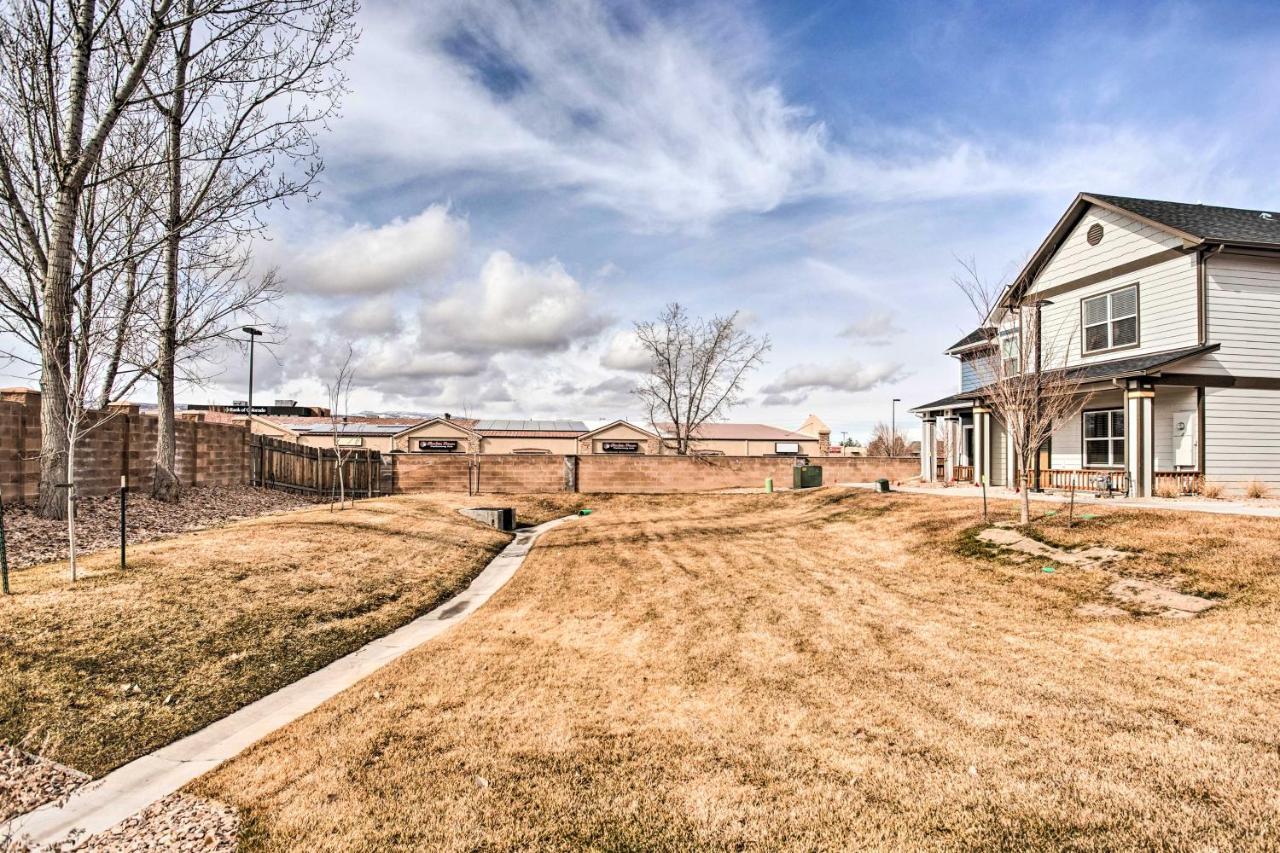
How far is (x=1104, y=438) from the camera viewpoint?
642 inches

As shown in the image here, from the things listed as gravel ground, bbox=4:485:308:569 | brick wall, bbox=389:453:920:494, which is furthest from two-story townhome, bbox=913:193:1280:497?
gravel ground, bbox=4:485:308:569

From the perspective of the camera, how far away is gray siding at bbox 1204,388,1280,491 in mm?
13852

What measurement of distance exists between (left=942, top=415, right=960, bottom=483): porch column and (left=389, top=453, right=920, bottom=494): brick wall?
34.5 ft

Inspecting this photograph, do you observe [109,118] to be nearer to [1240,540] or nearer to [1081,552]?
[1081,552]

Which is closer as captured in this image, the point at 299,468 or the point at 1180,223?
the point at 1180,223

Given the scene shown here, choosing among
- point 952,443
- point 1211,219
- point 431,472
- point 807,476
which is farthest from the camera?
point 807,476

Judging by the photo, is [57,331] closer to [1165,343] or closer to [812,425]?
[1165,343]

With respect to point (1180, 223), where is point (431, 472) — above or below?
below

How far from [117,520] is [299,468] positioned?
11283 millimetres

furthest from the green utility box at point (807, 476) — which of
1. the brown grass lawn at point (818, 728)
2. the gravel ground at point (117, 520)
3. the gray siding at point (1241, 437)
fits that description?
the gravel ground at point (117, 520)

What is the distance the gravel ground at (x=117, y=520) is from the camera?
8.53 meters

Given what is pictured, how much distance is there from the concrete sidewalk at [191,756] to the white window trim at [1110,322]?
56.7 ft

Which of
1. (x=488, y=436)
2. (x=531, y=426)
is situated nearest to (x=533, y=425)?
(x=531, y=426)

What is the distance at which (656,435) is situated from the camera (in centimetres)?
4694
